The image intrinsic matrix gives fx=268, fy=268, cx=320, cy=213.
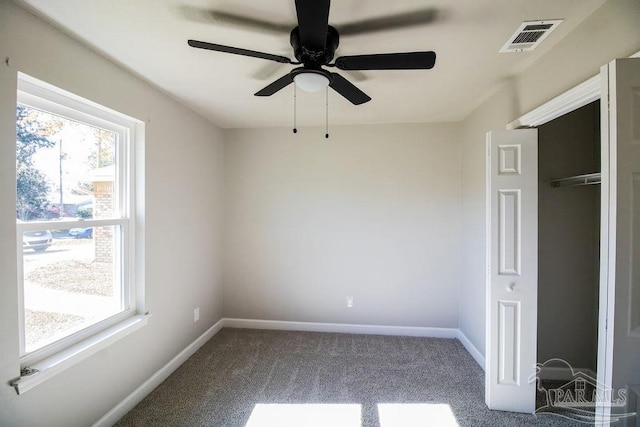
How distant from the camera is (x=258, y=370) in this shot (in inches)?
99.5

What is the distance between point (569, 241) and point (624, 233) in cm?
160

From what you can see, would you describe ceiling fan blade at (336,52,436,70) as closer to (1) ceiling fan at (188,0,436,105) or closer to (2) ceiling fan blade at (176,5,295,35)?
(1) ceiling fan at (188,0,436,105)

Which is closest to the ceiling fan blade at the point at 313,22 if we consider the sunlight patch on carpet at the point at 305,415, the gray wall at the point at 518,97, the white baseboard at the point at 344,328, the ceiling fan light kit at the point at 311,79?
the ceiling fan light kit at the point at 311,79

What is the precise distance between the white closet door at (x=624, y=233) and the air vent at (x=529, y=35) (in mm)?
541

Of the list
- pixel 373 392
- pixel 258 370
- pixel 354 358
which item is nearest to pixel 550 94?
pixel 373 392

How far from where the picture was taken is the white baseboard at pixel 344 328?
3217 millimetres

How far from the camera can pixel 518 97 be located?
81.6 inches

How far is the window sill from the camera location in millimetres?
1374

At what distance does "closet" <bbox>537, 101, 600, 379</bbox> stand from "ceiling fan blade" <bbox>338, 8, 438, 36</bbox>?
176 cm

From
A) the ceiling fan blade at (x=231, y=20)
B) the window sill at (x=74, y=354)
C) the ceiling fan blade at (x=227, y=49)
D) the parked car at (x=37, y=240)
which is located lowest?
the window sill at (x=74, y=354)

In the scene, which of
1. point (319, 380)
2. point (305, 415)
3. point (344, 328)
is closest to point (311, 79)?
point (305, 415)

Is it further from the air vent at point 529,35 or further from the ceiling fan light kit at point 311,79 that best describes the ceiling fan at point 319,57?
the air vent at point 529,35

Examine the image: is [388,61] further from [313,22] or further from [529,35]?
[529,35]

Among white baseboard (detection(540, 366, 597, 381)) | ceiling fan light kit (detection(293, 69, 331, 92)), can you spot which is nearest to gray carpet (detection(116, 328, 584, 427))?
white baseboard (detection(540, 366, 597, 381))
